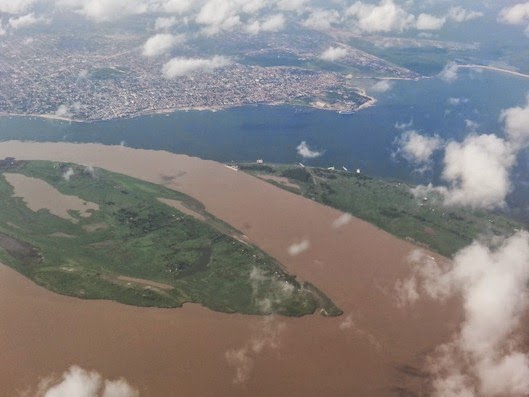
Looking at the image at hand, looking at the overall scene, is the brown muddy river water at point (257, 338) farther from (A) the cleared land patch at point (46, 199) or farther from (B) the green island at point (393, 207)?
(A) the cleared land patch at point (46, 199)

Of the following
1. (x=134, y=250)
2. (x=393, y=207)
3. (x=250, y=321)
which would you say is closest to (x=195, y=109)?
(x=393, y=207)

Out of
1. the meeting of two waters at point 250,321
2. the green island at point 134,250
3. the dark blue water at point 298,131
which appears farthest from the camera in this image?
the dark blue water at point 298,131

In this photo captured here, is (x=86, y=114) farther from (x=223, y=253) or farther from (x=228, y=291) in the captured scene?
(x=228, y=291)

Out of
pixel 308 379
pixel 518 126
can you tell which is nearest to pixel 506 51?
pixel 518 126

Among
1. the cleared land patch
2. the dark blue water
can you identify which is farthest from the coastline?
the cleared land patch

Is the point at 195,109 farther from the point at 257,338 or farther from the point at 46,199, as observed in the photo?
the point at 257,338

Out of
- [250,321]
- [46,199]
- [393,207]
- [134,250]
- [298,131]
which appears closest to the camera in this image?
[250,321]

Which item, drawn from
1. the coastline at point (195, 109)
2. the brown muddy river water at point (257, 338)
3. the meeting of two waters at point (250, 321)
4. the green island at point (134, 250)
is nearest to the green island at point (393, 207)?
the meeting of two waters at point (250, 321)
